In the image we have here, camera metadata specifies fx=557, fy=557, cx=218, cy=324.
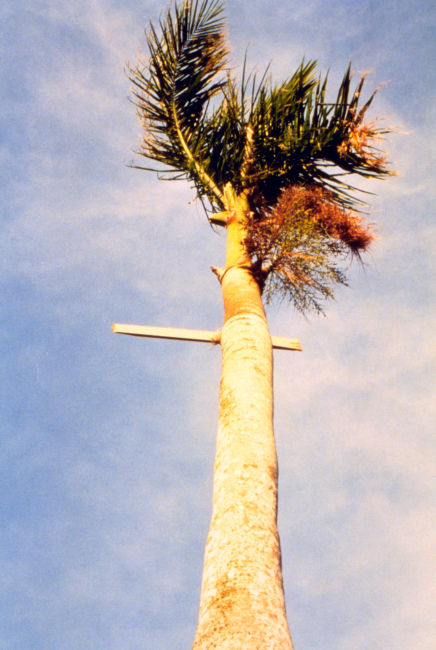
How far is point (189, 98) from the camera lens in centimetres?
724

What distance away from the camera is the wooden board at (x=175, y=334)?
208 inches

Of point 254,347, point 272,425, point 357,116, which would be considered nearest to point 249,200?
point 357,116

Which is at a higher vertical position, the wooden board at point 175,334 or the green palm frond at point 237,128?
the green palm frond at point 237,128

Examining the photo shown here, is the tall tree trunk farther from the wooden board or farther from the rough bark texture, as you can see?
the wooden board

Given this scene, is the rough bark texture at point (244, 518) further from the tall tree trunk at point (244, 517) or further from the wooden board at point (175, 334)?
the wooden board at point (175, 334)

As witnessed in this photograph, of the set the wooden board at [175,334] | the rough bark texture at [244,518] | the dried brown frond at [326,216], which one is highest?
the dried brown frond at [326,216]

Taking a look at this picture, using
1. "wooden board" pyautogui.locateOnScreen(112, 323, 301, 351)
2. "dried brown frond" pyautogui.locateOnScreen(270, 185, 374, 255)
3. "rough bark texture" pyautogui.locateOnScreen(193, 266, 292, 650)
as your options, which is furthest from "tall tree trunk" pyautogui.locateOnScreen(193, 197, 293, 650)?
"dried brown frond" pyautogui.locateOnScreen(270, 185, 374, 255)

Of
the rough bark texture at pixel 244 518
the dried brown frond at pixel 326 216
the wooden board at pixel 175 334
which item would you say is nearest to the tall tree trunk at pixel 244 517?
the rough bark texture at pixel 244 518

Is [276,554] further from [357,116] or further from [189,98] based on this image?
[189,98]

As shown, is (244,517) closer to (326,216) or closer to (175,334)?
(175,334)

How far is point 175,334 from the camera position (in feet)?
17.7

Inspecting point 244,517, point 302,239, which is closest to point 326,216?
point 302,239

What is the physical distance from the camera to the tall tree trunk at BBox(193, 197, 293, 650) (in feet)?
7.58

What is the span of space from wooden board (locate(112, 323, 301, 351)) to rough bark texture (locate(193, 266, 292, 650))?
1.02 metres
